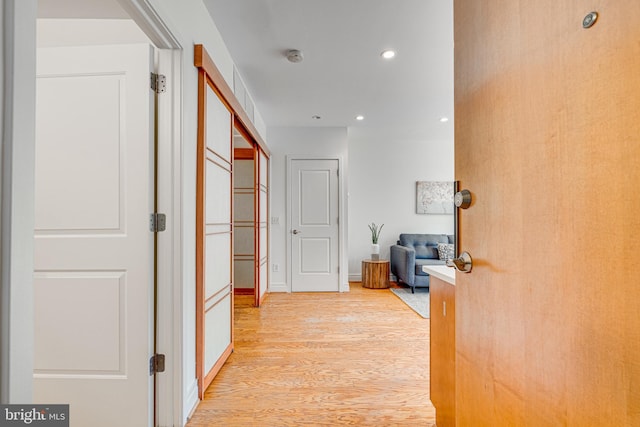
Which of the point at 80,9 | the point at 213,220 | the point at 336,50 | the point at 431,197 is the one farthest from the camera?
the point at 431,197

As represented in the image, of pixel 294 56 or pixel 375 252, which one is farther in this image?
pixel 375 252

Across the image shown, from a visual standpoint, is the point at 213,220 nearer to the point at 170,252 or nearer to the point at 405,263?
the point at 170,252

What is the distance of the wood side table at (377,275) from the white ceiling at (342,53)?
2.20 m

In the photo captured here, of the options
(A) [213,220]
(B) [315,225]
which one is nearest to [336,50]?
(A) [213,220]

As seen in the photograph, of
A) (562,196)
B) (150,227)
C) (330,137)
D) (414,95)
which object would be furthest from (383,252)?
(562,196)

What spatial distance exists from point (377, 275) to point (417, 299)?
0.78 metres

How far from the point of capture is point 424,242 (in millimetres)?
4988

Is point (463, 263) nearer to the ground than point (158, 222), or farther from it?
nearer to the ground

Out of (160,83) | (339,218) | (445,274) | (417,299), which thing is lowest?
(417,299)

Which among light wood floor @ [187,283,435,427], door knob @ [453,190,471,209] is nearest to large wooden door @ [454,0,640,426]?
door knob @ [453,190,471,209]

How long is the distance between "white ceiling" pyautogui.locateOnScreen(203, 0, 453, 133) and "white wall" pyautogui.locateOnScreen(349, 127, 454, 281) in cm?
143

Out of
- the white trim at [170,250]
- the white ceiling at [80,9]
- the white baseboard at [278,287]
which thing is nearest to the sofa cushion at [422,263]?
the white baseboard at [278,287]

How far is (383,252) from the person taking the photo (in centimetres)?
529

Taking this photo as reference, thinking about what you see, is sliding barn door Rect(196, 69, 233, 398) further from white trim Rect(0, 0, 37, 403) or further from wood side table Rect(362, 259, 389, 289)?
wood side table Rect(362, 259, 389, 289)
